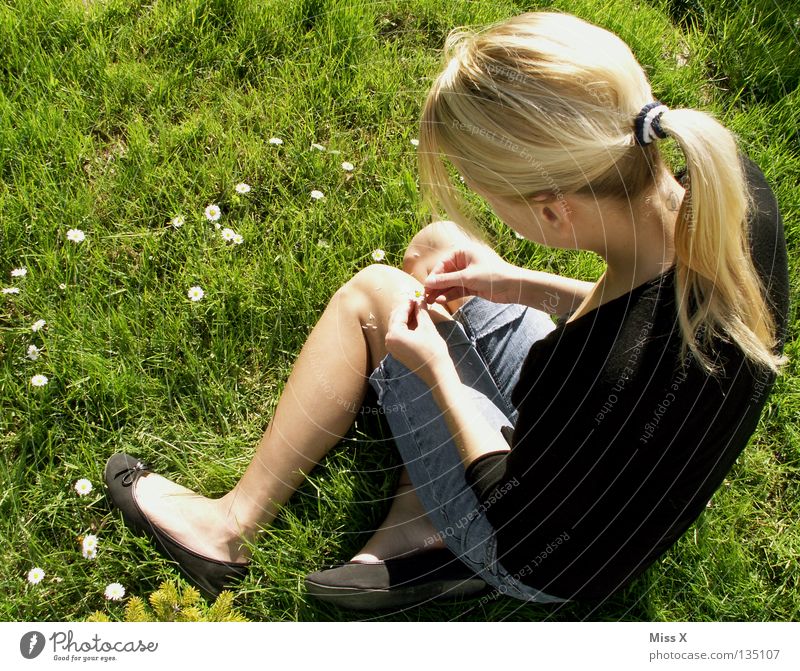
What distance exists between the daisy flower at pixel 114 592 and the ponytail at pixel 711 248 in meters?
1.37

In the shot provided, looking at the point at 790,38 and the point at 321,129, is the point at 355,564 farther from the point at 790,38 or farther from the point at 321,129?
the point at 790,38

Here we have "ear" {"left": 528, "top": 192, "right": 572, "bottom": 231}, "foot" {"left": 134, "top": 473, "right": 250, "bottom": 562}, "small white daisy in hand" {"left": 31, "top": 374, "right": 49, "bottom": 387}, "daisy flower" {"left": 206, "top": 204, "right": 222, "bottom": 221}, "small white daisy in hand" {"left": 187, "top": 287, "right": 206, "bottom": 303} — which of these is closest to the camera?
"ear" {"left": 528, "top": 192, "right": 572, "bottom": 231}

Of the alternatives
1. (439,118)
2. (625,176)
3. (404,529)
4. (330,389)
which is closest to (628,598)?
(404,529)

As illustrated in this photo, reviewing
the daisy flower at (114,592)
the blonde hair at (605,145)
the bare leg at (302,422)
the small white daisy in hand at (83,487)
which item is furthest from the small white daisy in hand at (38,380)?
the blonde hair at (605,145)

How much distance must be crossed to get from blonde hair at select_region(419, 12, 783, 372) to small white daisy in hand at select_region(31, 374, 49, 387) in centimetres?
129

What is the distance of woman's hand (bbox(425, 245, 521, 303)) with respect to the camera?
174 centimetres

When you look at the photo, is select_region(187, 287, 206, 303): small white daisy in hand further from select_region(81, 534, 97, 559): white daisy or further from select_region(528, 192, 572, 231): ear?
select_region(528, 192, 572, 231): ear

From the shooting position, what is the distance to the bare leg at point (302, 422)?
1.81 meters

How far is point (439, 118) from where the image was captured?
137 cm

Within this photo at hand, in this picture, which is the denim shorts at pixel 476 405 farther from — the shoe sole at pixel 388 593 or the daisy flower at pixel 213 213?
the daisy flower at pixel 213 213

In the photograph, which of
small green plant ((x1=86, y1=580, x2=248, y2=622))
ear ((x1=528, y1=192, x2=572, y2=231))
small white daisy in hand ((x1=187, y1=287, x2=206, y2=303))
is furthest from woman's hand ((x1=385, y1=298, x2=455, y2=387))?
small white daisy in hand ((x1=187, y1=287, x2=206, y2=303))

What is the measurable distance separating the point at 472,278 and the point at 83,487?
1.08 m
